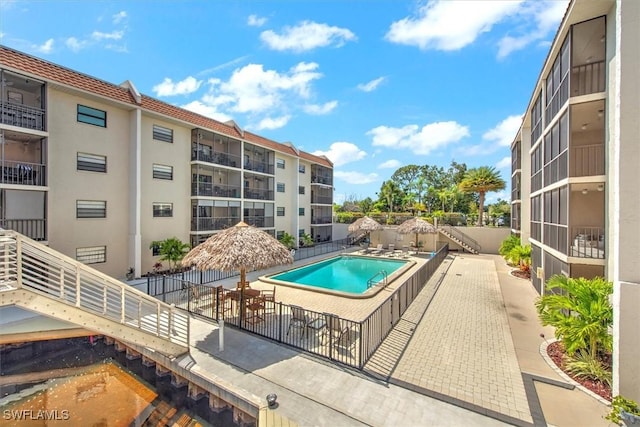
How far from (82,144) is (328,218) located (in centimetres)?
2571

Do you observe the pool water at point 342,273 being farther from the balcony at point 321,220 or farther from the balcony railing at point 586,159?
the balcony railing at point 586,159

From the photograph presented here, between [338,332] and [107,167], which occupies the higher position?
[107,167]

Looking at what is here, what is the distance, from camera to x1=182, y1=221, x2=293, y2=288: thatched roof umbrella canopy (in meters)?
9.31

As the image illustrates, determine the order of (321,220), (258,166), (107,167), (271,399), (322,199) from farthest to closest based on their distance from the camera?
(321,220)
(322,199)
(258,166)
(107,167)
(271,399)

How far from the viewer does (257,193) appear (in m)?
25.2

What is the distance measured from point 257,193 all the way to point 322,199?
11.0 metres

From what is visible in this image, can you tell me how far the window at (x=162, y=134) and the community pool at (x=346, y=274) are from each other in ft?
37.3

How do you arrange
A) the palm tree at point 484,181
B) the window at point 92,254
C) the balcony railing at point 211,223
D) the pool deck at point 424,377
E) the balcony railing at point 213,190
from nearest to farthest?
the pool deck at point 424,377 → the window at point 92,254 → the balcony railing at point 211,223 → the balcony railing at point 213,190 → the palm tree at point 484,181

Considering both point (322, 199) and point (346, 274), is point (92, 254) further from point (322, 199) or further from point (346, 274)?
point (322, 199)

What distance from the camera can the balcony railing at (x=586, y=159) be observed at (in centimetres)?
889

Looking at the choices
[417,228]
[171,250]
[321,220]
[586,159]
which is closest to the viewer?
[586,159]

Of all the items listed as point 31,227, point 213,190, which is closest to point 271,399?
point 31,227

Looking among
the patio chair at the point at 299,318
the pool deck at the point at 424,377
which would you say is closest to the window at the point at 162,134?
the pool deck at the point at 424,377

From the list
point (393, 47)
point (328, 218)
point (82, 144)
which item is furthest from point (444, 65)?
point (328, 218)
